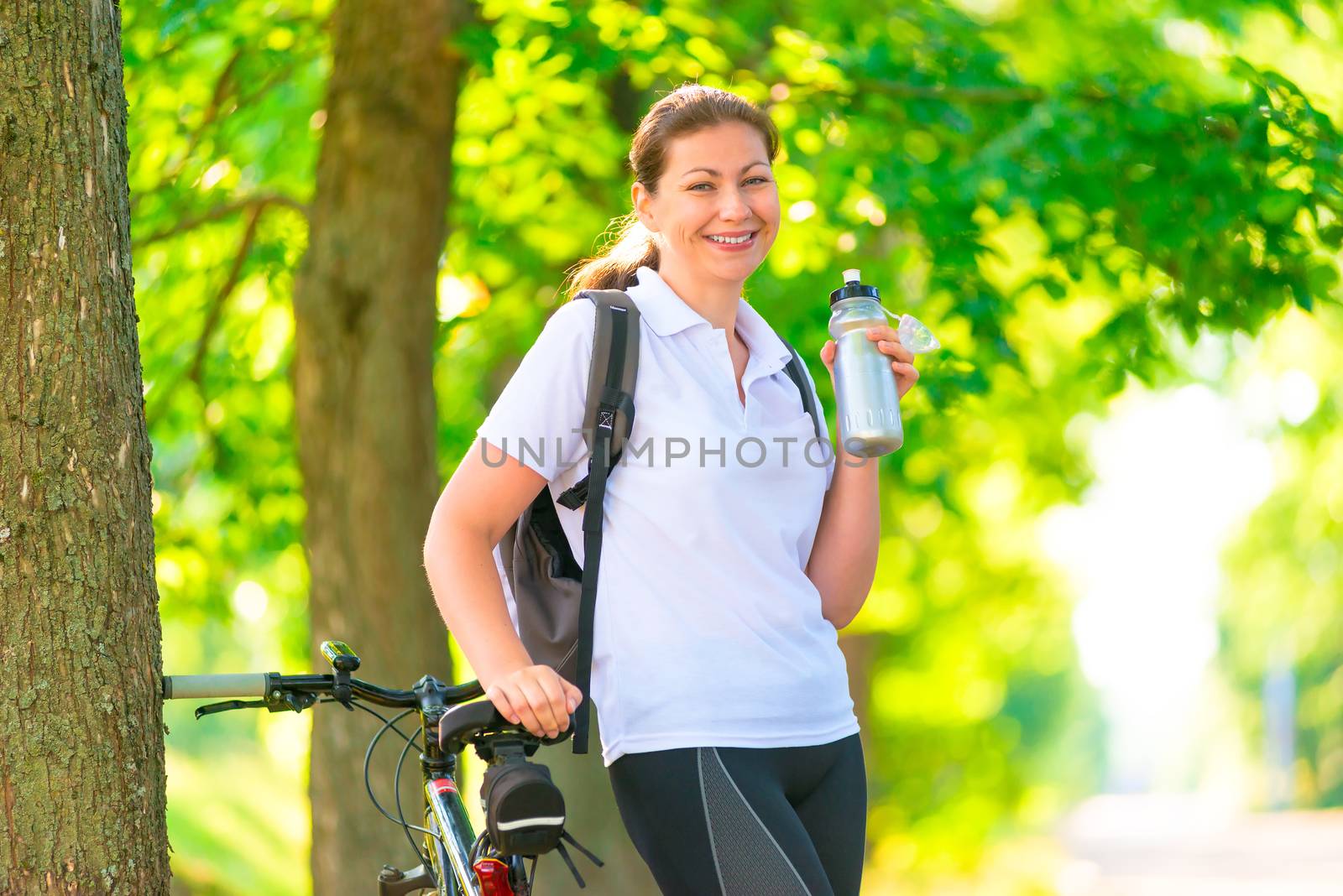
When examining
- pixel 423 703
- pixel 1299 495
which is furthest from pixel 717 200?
pixel 1299 495

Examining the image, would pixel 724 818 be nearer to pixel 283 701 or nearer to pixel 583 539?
pixel 583 539

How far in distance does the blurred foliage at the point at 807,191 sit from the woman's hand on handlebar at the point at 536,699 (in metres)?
2.92

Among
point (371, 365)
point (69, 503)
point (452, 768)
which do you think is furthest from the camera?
point (371, 365)

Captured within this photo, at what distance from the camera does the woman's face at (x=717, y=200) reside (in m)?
2.69

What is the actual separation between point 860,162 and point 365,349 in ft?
7.29

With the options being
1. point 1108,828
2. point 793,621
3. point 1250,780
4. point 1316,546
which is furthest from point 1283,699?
point 793,621

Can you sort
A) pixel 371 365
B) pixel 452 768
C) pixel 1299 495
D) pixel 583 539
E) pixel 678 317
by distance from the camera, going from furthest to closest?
pixel 1299 495 < pixel 371 365 < pixel 452 768 < pixel 678 317 < pixel 583 539

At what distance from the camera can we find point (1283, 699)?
40.7 m

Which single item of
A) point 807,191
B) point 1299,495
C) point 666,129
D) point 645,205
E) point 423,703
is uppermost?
point 807,191

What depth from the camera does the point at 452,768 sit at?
9.12 ft

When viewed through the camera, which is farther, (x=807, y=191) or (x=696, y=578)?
(x=807, y=191)

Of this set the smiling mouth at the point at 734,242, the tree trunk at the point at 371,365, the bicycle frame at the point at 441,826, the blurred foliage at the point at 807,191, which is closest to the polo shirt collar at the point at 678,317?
the smiling mouth at the point at 734,242

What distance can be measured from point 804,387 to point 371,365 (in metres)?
3.12

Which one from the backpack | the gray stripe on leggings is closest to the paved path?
the gray stripe on leggings
